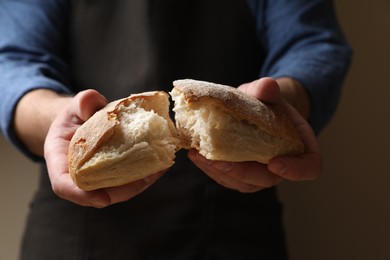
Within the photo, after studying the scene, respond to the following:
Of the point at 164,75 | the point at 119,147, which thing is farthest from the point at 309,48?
the point at 119,147

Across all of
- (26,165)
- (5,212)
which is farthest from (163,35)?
(5,212)

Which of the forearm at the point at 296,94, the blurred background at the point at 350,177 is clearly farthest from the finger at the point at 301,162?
the blurred background at the point at 350,177

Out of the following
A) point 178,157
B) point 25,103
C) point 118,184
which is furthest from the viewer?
point 178,157

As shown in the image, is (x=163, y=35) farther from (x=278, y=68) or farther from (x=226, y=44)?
(x=278, y=68)

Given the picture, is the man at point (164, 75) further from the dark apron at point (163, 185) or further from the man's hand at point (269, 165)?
the man's hand at point (269, 165)

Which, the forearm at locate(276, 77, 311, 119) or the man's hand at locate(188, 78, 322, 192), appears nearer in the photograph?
the man's hand at locate(188, 78, 322, 192)

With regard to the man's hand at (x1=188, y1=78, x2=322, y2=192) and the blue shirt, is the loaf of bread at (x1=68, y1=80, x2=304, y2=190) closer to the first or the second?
the man's hand at (x1=188, y1=78, x2=322, y2=192)

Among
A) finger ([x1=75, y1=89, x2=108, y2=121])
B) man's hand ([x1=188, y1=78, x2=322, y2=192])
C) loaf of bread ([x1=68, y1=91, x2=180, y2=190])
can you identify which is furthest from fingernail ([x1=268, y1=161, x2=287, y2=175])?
finger ([x1=75, y1=89, x2=108, y2=121])

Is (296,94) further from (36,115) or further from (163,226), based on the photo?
(36,115)
